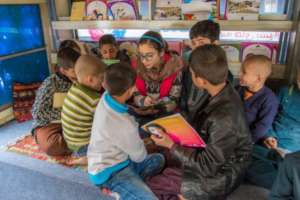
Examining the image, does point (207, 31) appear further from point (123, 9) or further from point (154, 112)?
point (123, 9)

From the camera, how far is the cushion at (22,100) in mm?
2621

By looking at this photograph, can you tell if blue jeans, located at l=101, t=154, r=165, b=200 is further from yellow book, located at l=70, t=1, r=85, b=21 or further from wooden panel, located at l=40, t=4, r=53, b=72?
wooden panel, located at l=40, t=4, r=53, b=72

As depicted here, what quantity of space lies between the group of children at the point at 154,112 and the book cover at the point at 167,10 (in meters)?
0.60

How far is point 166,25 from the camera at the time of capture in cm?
246

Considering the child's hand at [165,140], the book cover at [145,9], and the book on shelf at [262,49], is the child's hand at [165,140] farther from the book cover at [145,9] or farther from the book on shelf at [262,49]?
the book cover at [145,9]

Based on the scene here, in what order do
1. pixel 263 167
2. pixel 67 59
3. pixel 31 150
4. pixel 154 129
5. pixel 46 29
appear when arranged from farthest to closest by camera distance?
pixel 46 29 → pixel 31 150 → pixel 67 59 → pixel 263 167 → pixel 154 129

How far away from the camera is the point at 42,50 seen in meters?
3.07

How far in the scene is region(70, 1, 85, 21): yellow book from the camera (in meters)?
2.81

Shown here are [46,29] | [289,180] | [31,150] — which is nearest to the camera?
[289,180]

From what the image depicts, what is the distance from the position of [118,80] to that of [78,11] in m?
1.85

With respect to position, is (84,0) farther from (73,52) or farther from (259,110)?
(259,110)

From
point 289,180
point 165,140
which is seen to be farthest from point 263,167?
point 165,140

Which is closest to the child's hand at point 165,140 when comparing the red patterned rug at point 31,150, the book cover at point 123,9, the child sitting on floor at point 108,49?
the red patterned rug at point 31,150

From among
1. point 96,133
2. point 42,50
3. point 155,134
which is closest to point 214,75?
point 155,134
